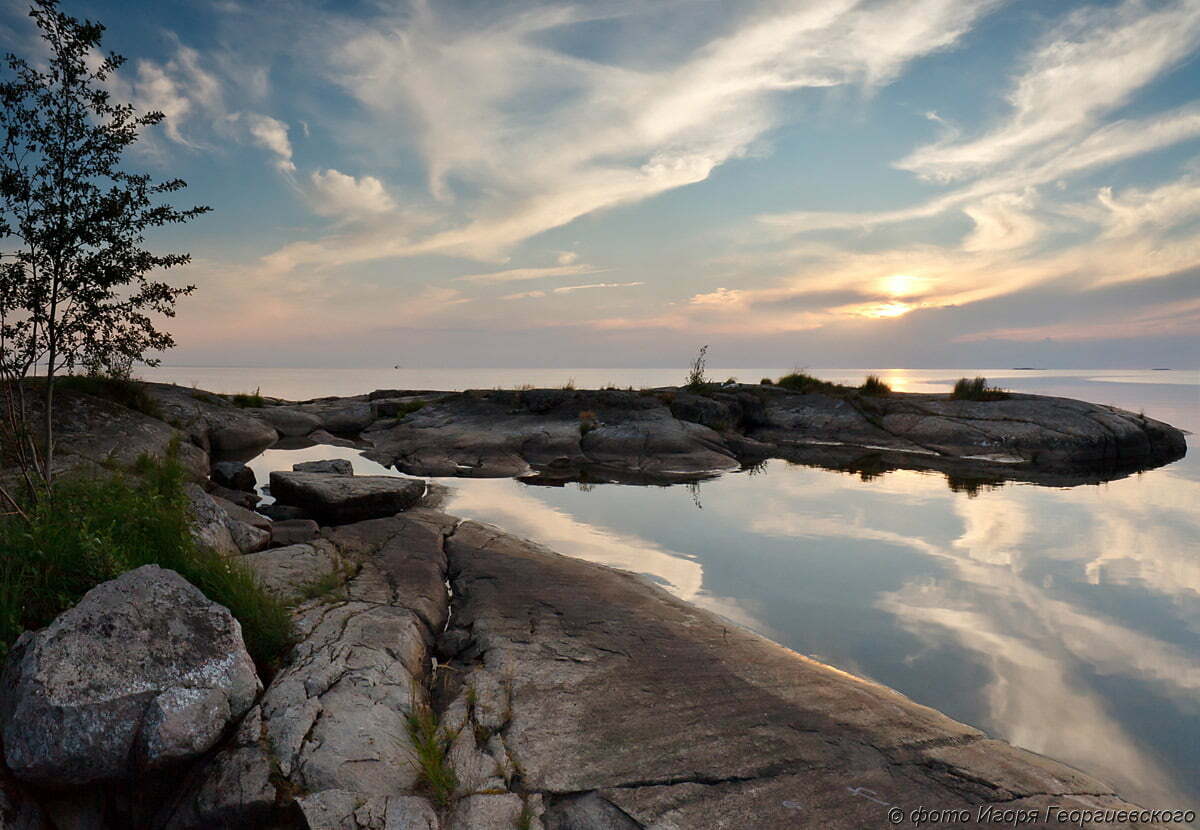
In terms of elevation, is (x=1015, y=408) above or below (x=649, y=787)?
above

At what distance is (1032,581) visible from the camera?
30.3 ft

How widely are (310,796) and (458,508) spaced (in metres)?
9.82

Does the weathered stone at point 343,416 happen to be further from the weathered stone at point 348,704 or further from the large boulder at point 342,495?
the weathered stone at point 348,704

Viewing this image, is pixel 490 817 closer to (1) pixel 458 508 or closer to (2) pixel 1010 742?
(2) pixel 1010 742

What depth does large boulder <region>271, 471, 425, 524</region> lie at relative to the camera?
11273mm

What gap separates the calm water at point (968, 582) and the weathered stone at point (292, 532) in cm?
373

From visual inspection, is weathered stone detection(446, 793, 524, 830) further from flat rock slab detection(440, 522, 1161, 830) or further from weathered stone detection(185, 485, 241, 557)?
weathered stone detection(185, 485, 241, 557)

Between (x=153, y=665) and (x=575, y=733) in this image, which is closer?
(x=153, y=665)

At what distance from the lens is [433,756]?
3.91 meters

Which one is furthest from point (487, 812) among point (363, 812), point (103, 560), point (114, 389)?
point (114, 389)

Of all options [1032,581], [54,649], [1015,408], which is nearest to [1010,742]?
[1032,581]

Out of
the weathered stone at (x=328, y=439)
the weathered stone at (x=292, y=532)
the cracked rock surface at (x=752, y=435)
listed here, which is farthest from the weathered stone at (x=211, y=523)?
the weathered stone at (x=328, y=439)

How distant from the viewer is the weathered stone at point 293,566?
6.50 meters

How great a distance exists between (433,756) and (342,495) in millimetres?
8282
